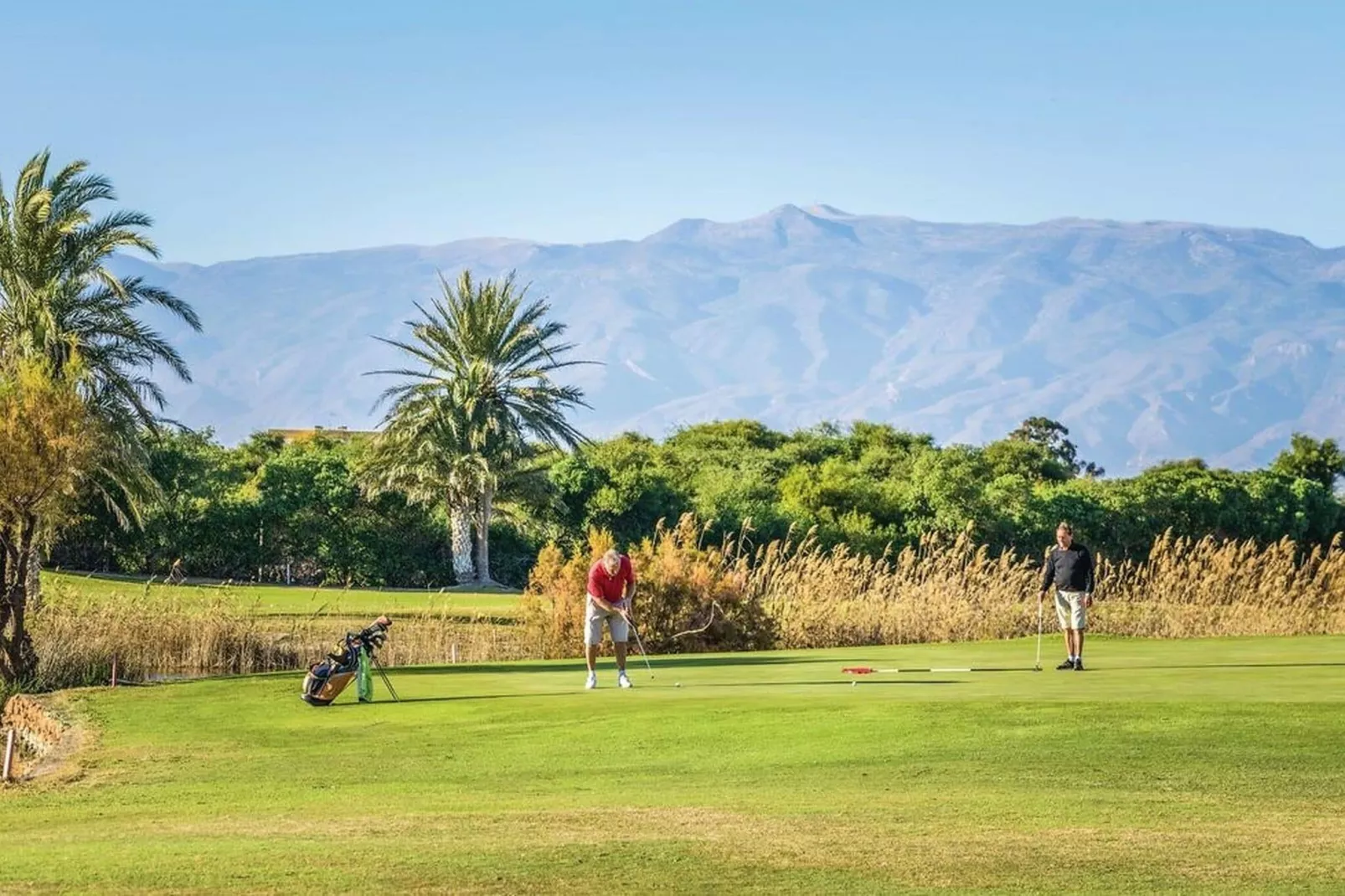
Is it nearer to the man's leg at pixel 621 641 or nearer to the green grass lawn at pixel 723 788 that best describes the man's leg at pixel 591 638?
the man's leg at pixel 621 641

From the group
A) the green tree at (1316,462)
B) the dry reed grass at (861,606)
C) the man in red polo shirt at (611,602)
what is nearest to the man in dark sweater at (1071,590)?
→ the man in red polo shirt at (611,602)

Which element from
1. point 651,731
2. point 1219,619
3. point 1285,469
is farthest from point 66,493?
point 1285,469

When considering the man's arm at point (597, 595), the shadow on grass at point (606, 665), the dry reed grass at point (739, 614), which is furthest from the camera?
the dry reed grass at point (739, 614)

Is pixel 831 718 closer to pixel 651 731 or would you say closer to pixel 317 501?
pixel 651 731

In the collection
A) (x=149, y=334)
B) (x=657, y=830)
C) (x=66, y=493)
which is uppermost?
(x=149, y=334)

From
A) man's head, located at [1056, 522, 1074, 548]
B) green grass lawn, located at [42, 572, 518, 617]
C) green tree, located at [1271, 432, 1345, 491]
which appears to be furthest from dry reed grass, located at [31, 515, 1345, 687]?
green tree, located at [1271, 432, 1345, 491]

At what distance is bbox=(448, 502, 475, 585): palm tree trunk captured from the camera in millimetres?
58406

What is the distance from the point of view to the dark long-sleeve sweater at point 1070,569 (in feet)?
80.2

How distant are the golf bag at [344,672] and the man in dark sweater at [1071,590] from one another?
8452mm

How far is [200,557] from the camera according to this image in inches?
2124

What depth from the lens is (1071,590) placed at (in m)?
24.4

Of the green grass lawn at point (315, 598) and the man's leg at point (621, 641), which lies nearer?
the man's leg at point (621, 641)

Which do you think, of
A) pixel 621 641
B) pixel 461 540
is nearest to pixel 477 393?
pixel 461 540

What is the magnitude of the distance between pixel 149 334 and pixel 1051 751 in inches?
1121
